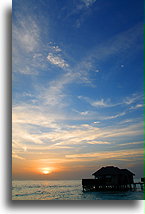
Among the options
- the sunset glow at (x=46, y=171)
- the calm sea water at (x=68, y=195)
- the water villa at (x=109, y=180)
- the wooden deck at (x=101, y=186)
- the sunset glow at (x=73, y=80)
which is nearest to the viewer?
the sunset glow at (x=73, y=80)

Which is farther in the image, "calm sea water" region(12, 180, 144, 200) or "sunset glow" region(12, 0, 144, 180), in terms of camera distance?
"calm sea water" region(12, 180, 144, 200)

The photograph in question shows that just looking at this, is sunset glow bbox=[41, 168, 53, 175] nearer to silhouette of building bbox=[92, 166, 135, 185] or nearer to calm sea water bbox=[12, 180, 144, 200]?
calm sea water bbox=[12, 180, 144, 200]

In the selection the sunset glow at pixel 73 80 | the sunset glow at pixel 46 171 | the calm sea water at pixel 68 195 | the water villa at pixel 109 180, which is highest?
the sunset glow at pixel 73 80

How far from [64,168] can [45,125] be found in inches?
60.5

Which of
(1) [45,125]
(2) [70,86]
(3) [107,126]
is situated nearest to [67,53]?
(2) [70,86]

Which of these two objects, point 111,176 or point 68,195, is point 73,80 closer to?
point 111,176

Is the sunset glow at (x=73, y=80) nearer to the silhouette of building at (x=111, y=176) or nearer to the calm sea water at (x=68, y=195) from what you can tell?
the calm sea water at (x=68, y=195)

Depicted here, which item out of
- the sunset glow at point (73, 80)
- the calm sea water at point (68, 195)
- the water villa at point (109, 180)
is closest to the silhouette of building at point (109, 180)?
the water villa at point (109, 180)

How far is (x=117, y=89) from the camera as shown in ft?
18.0

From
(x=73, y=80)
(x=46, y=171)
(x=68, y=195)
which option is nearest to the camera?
(x=73, y=80)

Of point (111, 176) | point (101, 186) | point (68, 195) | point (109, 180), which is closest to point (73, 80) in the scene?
point (111, 176)

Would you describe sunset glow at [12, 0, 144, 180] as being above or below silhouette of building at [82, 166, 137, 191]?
above

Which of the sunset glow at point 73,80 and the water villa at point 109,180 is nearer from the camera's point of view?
the sunset glow at point 73,80

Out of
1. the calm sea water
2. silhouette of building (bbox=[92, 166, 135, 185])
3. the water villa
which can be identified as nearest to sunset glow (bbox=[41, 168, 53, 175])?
the calm sea water
